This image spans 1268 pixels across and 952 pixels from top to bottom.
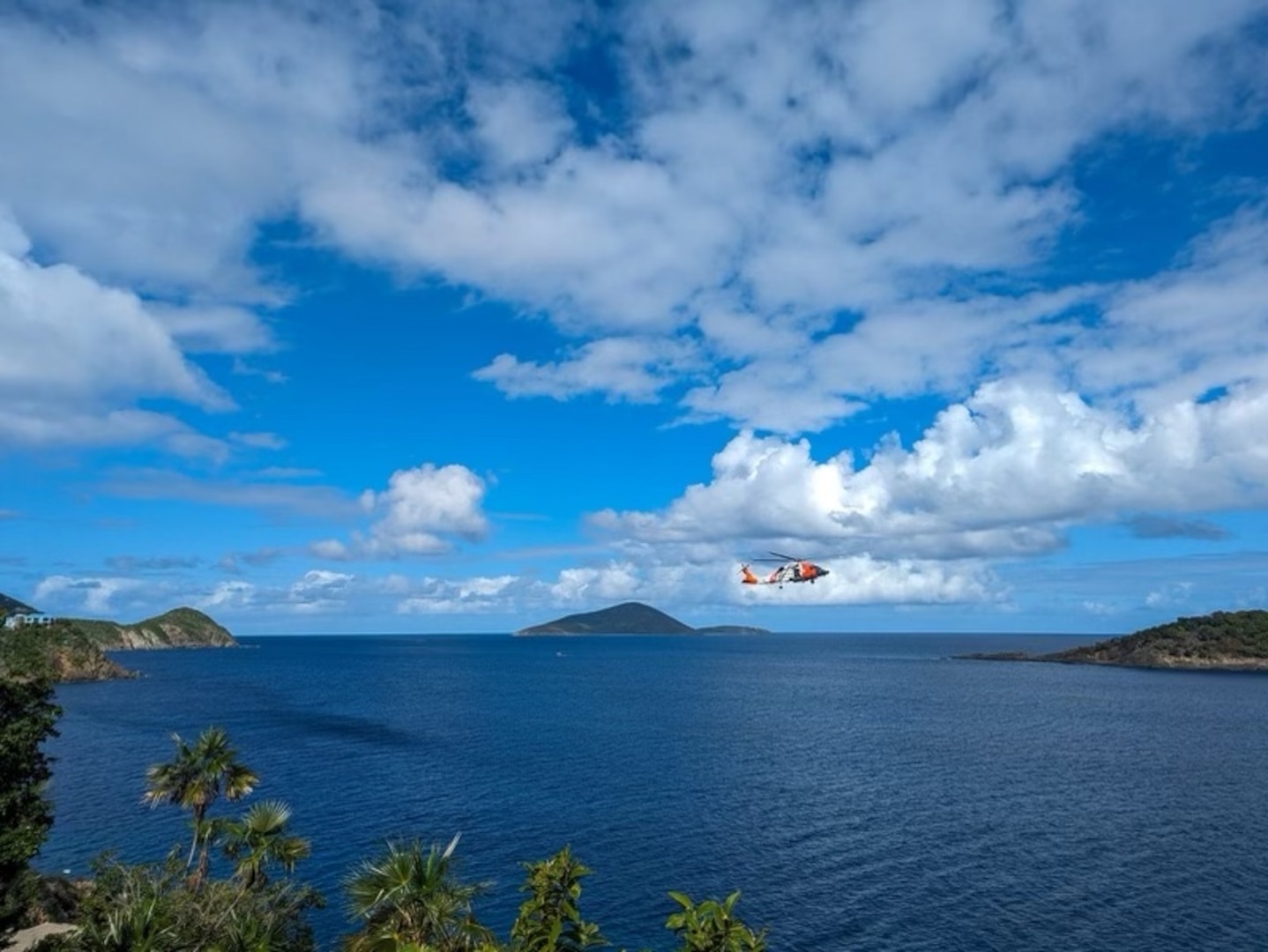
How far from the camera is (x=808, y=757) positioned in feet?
409

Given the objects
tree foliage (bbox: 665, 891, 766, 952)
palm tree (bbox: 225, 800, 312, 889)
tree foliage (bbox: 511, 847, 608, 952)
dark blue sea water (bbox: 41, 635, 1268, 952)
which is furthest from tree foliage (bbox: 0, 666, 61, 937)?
tree foliage (bbox: 665, 891, 766, 952)

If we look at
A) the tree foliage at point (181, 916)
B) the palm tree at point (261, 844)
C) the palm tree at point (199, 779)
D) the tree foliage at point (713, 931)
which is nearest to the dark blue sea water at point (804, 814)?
the palm tree at point (199, 779)

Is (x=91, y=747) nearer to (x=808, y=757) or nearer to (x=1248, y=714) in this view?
(x=808, y=757)

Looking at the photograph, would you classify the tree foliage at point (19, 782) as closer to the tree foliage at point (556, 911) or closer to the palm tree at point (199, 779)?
the palm tree at point (199, 779)

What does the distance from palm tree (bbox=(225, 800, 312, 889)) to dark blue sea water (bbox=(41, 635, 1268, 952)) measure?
16.5 metres

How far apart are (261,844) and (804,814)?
62.5 metres

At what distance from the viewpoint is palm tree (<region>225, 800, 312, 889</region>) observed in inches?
1848

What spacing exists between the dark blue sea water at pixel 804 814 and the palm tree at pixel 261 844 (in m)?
16.5

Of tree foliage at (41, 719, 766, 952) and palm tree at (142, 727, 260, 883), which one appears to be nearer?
tree foliage at (41, 719, 766, 952)

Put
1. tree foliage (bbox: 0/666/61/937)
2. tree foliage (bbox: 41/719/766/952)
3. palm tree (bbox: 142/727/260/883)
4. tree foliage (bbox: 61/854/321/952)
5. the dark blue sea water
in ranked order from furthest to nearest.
Answer: 1. the dark blue sea water
2. palm tree (bbox: 142/727/260/883)
3. tree foliage (bbox: 0/666/61/937)
4. tree foliage (bbox: 61/854/321/952)
5. tree foliage (bbox: 41/719/766/952)

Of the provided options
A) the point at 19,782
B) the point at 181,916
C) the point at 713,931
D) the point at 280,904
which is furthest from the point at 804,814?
the point at 713,931

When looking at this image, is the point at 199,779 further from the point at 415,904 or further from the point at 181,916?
the point at 415,904

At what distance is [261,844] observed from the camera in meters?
47.3

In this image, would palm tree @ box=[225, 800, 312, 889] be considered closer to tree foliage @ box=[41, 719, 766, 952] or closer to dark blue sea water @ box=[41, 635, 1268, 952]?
tree foliage @ box=[41, 719, 766, 952]
